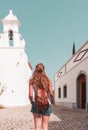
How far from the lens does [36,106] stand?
538 cm

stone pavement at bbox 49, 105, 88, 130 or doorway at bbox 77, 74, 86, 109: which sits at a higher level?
doorway at bbox 77, 74, 86, 109

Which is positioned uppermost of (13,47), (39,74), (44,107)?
(13,47)

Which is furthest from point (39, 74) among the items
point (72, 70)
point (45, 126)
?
point (72, 70)

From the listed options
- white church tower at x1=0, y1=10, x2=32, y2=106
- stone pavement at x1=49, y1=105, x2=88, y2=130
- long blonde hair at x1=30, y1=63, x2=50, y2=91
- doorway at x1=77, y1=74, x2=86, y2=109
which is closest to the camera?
long blonde hair at x1=30, y1=63, x2=50, y2=91

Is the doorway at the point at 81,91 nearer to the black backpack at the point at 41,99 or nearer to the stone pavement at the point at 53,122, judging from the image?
the stone pavement at the point at 53,122

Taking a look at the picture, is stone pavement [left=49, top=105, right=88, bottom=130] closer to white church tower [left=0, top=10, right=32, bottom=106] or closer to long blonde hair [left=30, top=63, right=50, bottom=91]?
long blonde hair [left=30, top=63, right=50, bottom=91]

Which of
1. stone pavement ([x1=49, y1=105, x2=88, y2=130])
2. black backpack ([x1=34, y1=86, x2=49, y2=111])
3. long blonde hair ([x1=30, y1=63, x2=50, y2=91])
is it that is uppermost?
long blonde hair ([x1=30, y1=63, x2=50, y2=91])

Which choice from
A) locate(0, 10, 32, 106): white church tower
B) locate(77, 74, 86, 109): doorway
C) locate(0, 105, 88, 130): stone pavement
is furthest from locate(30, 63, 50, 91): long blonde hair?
locate(0, 10, 32, 106): white church tower

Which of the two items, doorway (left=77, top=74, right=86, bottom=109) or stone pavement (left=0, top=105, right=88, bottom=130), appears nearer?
stone pavement (left=0, top=105, right=88, bottom=130)

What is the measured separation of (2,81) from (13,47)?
369 centimetres

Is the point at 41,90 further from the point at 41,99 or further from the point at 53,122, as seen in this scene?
the point at 53,122

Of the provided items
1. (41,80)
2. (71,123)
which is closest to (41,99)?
(41,80)

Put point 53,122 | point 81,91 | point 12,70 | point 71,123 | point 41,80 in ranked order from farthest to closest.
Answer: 1. point 12,70
2. point 81,91
3. point 53,122
4. point 71,123
5. point 41,80

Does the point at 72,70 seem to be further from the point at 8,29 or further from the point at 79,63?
the point at 8,29
